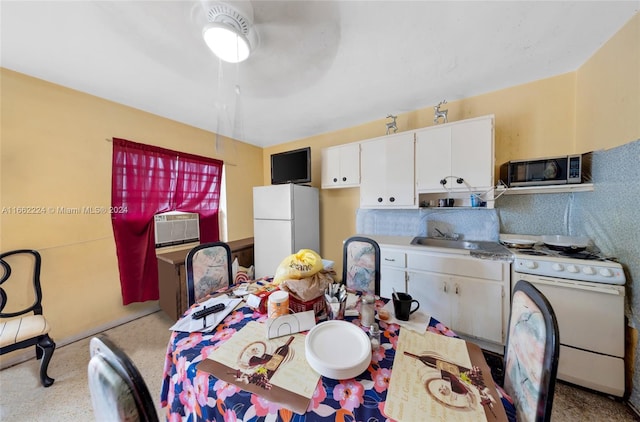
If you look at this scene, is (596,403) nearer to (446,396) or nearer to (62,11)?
(446,396)

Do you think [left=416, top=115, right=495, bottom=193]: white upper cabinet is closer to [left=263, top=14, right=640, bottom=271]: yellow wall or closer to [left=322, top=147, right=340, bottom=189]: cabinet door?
[left=263, top=14, right=640, bottom=271]: yellow wall

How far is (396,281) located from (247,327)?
1572mm

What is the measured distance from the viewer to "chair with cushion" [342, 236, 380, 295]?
1604 mm

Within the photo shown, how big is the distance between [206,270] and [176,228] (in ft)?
4.90

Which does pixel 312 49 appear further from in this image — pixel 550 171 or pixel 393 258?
pixel 550 171

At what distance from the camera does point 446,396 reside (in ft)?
2.08

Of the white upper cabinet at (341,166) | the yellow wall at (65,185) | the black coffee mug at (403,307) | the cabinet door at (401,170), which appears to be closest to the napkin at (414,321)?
the black coffee mug at (403,307)

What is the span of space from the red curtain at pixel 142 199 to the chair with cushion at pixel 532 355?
308 cm

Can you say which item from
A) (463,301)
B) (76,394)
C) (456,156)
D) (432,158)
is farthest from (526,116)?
(76,394)

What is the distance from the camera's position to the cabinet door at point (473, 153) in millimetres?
1801

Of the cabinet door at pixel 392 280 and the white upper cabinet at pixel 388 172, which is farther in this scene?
the white upper cabinet at pixel 388 172

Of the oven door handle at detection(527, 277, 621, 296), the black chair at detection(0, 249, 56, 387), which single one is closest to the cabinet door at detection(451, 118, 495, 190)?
the oven door handle at detection(527, 277, 621, 296)

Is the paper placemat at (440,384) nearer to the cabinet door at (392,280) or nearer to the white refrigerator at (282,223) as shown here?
the cabinet door at (392,280)

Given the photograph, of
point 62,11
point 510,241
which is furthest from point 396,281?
point 62,11
